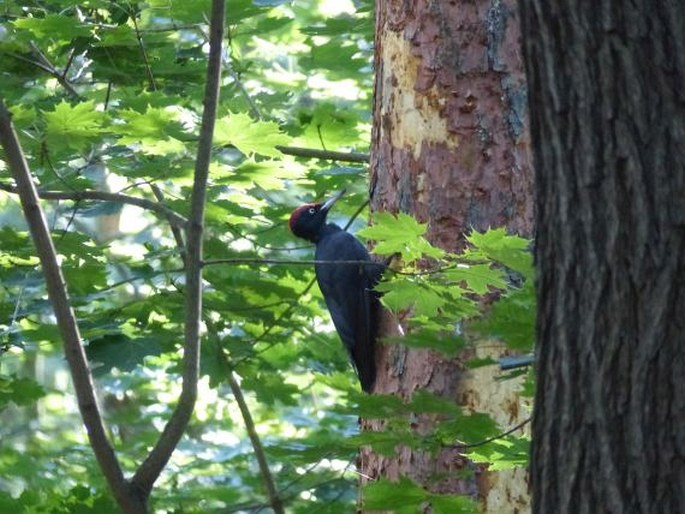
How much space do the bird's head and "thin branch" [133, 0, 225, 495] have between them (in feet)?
7.54

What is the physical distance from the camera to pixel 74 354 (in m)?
2.98

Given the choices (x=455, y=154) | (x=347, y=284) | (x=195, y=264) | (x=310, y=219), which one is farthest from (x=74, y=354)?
(x=310, y=219)

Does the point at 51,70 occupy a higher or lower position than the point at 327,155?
higher

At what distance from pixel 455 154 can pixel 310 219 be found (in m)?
1.90

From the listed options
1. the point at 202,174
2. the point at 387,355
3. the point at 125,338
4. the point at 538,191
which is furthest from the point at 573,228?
the point at 125,338

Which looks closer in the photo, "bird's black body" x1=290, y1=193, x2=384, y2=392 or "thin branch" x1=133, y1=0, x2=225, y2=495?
"thin branch" x1=133, y1=0, x2=225, y2=495

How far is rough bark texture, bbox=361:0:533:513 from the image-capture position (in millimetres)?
3721

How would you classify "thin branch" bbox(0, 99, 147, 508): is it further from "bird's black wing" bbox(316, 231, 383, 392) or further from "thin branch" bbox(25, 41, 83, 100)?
"thin branch" bbox(25, 41, 83, 100)

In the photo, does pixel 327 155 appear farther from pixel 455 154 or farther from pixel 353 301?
pixel 455 154

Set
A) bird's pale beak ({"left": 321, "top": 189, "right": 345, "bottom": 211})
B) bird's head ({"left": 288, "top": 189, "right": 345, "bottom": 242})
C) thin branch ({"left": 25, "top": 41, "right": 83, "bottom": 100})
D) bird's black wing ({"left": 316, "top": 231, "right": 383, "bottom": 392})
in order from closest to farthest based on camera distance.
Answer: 1. bird's black wing ({"left": 316, "top": 231, "right": 383, "bottom": 392})
2. thin branch ({"left": 25, "top": 41, "right": 83, "bottom": 100})
3. bird's pale beak ({"left": 321, "top": 189, "right": 345, "bottom": 211})
4. bird's head ({"left": 288, "top": 189, "right": 345, "bottom": 242})

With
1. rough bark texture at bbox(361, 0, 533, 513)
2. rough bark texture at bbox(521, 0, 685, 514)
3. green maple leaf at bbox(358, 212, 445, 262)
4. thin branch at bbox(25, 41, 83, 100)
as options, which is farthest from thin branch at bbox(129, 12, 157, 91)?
rough bark texture at bbox(521, 0, 685, 514)

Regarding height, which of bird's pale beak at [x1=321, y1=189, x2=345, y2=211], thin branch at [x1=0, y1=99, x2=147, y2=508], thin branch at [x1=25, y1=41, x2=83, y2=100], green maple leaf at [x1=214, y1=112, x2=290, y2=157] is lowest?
thin branch at [x1=0, y1=99, x2=147, y2=508]

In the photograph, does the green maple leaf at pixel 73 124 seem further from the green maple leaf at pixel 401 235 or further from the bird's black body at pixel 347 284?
the green maple leaf at pixel 401 235

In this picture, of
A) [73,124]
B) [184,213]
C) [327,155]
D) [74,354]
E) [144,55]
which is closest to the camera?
[74,354]
